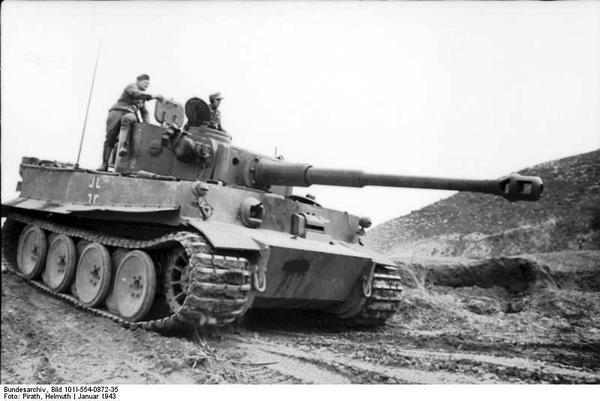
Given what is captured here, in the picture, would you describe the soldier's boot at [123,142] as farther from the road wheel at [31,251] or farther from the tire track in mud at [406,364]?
the tire track in mud at [406,364]

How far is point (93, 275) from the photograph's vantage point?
26.9ft

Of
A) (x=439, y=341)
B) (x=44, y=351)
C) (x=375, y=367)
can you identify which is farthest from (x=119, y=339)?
(x=439, y=341)

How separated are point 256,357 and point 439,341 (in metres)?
2.36

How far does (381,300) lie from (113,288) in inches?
142

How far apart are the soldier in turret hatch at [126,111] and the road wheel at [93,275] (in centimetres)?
138

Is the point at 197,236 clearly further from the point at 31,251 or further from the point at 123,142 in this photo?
the point at 31,251

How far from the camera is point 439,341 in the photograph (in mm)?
7266

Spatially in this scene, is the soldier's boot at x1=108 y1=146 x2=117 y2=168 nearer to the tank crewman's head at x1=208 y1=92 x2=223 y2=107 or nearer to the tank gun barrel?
the tank crewman's head at x1=208 y1=92 x2=223 y2=107

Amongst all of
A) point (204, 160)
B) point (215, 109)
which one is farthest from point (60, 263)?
point (215, 109)

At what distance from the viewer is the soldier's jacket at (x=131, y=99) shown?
878 cm

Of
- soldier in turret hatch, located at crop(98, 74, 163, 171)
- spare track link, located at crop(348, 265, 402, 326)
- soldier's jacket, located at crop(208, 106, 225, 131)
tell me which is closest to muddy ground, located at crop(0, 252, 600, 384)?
spare track link, located at crop(348, 265, 402, 326)

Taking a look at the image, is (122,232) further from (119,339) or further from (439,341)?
(439,341)

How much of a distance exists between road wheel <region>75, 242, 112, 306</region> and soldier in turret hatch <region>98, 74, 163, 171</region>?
54.5 inches

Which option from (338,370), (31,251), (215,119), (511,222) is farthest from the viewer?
(511,222)
